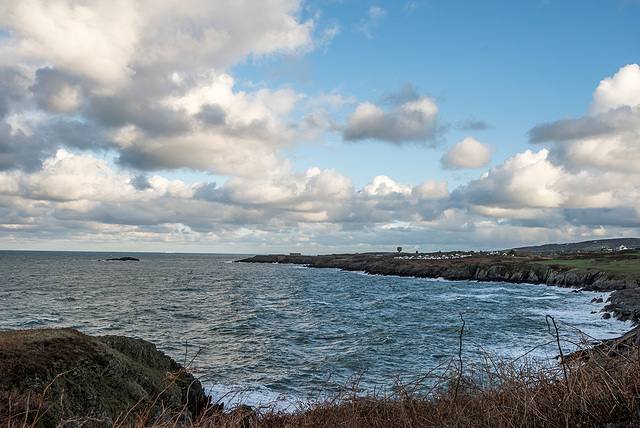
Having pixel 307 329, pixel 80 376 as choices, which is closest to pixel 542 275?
pixel 307 329

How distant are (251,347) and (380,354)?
→ 7.57m

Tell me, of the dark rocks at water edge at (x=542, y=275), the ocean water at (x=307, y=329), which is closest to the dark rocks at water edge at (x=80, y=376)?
the ocean water at (x=307, y=329)

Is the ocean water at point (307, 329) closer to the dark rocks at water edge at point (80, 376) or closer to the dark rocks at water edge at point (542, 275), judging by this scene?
the dark rocks at water edge at point (80, 376)

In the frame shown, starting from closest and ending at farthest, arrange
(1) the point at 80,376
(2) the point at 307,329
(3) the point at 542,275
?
(1) the point at 80,376
(2) the point at 307,329
(3) the point at 542,275

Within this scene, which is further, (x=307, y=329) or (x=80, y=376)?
(x=307, y=329)

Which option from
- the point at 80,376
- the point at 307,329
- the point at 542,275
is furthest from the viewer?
the point at 542,275

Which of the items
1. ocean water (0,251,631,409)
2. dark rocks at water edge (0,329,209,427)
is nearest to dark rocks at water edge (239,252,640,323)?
ocean water (0,251,631,409)

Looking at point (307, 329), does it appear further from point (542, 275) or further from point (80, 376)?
point (542, 275)

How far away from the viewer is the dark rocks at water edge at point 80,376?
7938 millimetres

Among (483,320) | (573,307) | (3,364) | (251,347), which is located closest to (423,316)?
(483,320)

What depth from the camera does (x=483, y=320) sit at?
105ft

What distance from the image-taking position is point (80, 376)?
919 centimetres

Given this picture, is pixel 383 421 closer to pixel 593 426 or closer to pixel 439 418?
pixel 439 418

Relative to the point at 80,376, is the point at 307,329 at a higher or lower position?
lower
